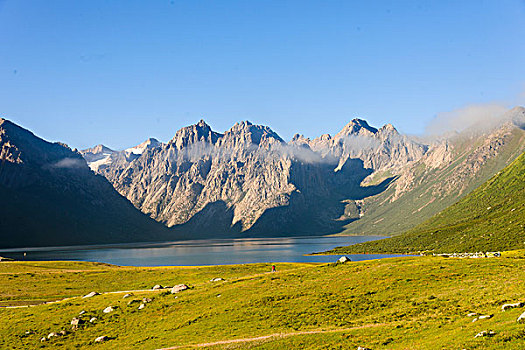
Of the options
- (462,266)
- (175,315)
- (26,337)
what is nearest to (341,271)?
(462,266)

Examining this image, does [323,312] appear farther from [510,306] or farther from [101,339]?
[101,339]

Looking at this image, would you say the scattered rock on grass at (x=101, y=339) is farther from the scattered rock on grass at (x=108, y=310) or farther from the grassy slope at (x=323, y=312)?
the scattered rock on grass at (x=108, y=310)

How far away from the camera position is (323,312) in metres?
46.8

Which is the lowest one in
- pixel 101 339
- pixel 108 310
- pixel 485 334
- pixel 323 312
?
pixel 101 339

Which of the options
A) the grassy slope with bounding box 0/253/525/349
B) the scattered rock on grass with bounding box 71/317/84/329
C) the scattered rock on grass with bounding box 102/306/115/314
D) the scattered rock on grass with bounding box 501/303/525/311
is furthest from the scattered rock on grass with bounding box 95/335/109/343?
the scattered rock on grass with bounding box 501/303/525/311

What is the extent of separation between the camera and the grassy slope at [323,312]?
115ft

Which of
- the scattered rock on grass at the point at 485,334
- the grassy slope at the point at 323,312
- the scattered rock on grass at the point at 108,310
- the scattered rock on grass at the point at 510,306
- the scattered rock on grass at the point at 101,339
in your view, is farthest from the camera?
the scattered rock on grass at the point at 108,310

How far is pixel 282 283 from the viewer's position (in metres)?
63.4

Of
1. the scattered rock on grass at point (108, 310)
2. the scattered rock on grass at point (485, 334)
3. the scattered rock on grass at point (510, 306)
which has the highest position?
the scattered rock on grass at point (485, 334)

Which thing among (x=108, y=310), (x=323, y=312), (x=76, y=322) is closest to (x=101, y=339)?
(x=76, y=322)

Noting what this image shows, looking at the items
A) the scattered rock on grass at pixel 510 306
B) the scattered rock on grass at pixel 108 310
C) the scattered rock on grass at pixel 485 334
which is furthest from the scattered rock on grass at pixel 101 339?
the scattered rock on grass at pixel 510 306

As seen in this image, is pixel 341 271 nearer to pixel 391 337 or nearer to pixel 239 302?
pixel 239 302

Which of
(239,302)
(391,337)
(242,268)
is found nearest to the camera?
(391,337)

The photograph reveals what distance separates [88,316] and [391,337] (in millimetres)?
39688
